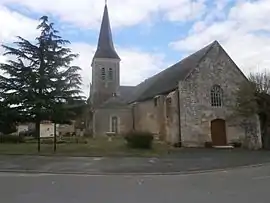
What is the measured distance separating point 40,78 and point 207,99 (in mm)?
15185

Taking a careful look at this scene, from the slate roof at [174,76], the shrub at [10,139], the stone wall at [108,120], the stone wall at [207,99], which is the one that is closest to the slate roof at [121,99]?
the stone wall at [108,120]

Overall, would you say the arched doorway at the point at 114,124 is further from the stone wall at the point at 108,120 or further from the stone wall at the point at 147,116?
the stone wall at the point at 147,116

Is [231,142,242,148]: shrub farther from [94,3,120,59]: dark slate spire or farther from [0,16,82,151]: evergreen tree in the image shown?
[94,3,120,59]: dark slate spire

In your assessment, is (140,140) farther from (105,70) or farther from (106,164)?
(105,70)

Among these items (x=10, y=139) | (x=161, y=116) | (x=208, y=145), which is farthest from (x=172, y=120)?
(x=10, y=139)

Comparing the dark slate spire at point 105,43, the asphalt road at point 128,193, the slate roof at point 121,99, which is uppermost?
the dark slate spire at point 105,43

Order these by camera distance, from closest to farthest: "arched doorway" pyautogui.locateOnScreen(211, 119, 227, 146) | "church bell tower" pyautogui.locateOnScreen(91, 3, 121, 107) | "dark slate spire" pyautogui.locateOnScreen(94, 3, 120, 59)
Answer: "arched doorway" pyautogui.locateOnScreen(211, 119, 227, 146) < "church bell tower" pyautogui.locateOnScreen(91, 3, 121, 107) < "dark slate spire" pyautogui.locateOnScreen(94, 3, 120, 59)

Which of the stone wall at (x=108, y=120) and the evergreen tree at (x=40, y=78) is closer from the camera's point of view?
the evergreen tree at (x=40, y=78)

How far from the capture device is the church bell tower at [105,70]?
56.8m

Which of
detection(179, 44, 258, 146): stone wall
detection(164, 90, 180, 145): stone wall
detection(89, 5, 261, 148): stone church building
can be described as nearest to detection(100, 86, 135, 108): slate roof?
detection(89, 5, 261, 148): stone church building

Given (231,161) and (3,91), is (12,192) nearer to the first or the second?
(231,161)

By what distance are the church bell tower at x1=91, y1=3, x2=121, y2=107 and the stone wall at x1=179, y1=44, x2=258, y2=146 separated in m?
24.5

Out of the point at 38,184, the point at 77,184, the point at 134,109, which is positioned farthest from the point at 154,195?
the point at 134,109

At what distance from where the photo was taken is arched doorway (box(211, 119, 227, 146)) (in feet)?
111
